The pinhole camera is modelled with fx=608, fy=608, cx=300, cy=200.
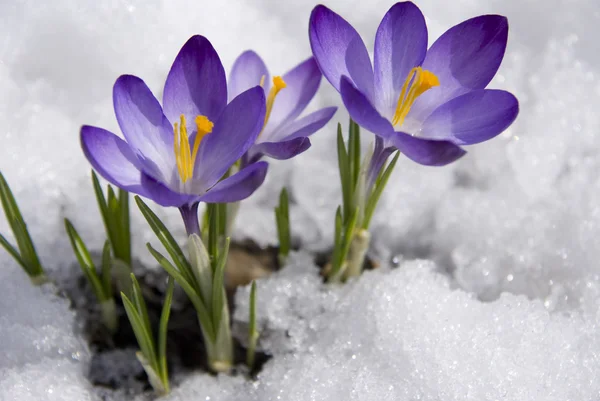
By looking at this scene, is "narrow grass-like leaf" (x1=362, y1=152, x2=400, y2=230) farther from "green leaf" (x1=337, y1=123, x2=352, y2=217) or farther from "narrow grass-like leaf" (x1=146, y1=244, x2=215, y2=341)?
"narrow grass-like leaf" (x1=146, y1=244, x2=215, y2=341)

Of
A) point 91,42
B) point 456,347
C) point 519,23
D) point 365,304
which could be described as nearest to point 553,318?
point 456,347

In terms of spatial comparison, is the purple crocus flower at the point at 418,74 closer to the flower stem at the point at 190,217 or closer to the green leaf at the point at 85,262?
the flower stem at the point at 190,217

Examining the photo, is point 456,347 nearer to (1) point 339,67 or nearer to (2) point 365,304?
(2) point 365,304

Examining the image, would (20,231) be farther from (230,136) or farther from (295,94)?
(295,94)

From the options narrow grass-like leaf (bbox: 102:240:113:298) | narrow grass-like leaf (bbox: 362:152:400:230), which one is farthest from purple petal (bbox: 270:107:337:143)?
narrow grass-like leaf (bbox: 102:240:113:298)

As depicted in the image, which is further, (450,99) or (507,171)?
(507,171)

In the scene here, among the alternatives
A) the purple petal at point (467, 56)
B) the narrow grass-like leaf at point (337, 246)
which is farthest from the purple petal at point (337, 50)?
the narrow grass-like leaf at point (337, 246)
